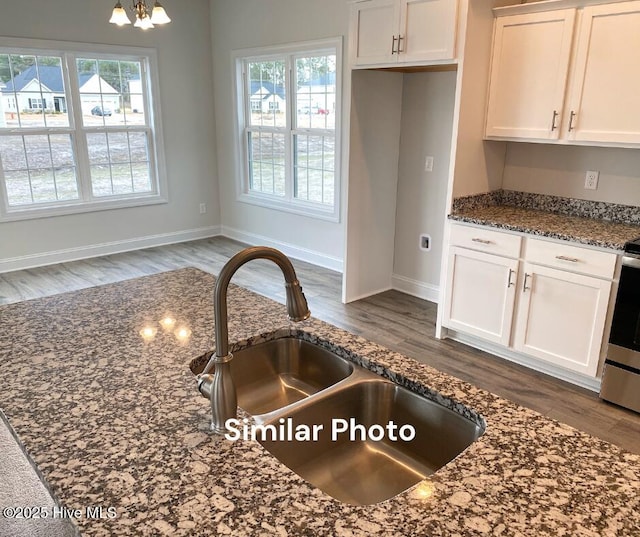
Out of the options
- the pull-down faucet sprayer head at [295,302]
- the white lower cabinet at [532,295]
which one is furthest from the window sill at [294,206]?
the pull-down faucet sprayer head at [295,302]

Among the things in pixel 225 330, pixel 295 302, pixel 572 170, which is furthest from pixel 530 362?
pixel 225 330

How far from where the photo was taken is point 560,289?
309cm

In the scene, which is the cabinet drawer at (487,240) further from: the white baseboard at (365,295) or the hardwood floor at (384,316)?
the white baseboard at (365,295)

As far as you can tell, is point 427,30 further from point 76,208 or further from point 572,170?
point 76,208

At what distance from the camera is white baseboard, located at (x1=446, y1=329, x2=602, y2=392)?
3.15 m

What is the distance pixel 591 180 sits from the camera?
3.44 m

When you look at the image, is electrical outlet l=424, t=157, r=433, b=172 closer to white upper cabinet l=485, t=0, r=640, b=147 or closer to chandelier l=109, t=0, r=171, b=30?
white upper cabinet l=485, t=0, r=640, b=147

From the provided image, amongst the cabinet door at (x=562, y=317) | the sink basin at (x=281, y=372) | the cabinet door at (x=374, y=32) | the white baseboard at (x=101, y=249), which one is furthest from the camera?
the white baseboard at (x=101, y=249)

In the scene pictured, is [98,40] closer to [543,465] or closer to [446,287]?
[446,287]

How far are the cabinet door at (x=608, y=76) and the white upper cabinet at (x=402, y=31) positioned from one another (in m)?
0.77

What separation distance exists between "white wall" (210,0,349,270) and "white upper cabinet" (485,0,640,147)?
166 cm

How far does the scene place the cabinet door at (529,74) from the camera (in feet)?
10.2

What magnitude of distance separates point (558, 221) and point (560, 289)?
52cm

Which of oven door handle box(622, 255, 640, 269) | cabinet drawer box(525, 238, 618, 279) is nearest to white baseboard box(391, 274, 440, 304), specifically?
cabinet drawer box(525, 238, 618, 279)
